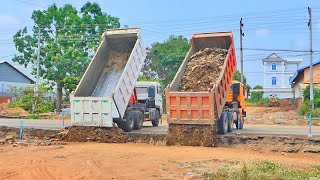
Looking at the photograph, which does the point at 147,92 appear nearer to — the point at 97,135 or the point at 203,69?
the point at 97,135

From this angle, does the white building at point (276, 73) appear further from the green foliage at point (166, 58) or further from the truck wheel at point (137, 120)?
the truck wheel at point (137, 120)

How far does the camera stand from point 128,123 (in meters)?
18.1

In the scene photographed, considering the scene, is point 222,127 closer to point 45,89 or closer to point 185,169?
point 185,169

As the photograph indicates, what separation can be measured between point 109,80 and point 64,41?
22116 mm

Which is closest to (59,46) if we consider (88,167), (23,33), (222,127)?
(23,33)

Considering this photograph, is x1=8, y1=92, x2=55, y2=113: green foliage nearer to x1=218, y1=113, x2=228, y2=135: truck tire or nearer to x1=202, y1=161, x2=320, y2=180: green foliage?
x1=218, y1=113, x2=228, y2=135: truck tire

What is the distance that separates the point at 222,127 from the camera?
15.8 metres

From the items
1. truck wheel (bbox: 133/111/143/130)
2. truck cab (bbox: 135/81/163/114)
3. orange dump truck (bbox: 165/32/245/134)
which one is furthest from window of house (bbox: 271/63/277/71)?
orange dump truck (bbox: 165/32/245/134)

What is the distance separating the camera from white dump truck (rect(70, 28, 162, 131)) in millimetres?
15938

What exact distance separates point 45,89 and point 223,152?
30735 mm

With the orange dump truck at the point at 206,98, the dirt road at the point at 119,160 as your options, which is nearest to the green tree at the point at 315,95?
the orange dump truck at the point at 206,98

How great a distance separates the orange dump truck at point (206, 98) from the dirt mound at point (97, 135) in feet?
7.79

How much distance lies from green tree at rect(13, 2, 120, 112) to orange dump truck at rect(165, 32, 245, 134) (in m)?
21.3

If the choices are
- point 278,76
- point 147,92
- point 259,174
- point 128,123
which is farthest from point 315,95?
point 278,76
